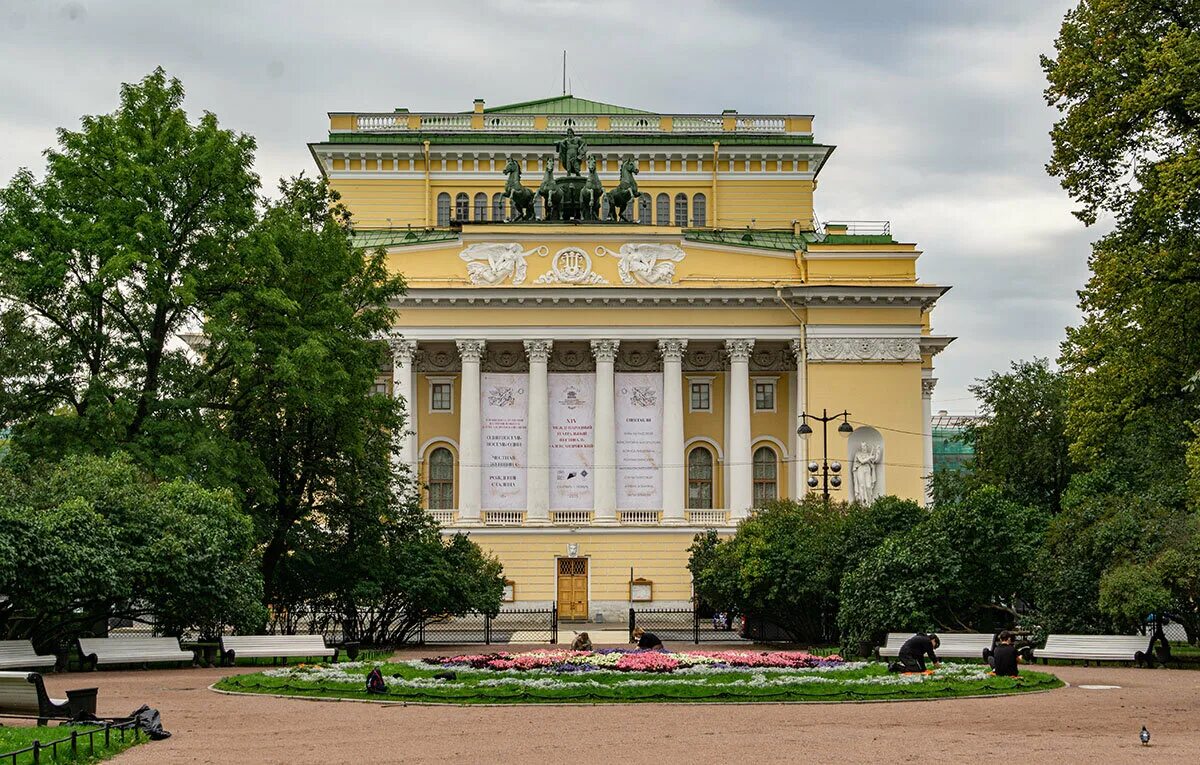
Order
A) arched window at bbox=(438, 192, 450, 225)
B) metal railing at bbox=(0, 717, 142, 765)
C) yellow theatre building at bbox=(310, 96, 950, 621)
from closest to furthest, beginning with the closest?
metal railing at bbox=(0, 717, 142, 765)
yellow theatre building at bbox=(310, 96, 950, 621)
arched window at bbox=(438, 192, 450, 225)

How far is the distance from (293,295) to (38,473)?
862 cm

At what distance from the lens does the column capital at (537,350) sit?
192 ft

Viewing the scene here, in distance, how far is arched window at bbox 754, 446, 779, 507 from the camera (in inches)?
2384

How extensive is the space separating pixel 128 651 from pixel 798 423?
34.7 meters

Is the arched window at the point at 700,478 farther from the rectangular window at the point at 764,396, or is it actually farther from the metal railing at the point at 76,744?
the metal railing at the point at 76,744

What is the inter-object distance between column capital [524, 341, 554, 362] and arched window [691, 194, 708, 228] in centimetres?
1178

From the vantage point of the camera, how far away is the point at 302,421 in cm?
3706

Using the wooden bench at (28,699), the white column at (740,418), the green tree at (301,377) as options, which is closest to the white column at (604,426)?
the white column at (740,418)

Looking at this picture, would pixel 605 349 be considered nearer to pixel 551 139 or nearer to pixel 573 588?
pixel 573 588

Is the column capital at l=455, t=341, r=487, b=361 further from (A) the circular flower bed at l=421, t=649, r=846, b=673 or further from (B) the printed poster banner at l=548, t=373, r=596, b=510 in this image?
(A) the circular flower bed at l=421, t=649, r=846, b=673

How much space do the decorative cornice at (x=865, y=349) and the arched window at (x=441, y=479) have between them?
50.1ft

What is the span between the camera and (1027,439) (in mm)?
51938

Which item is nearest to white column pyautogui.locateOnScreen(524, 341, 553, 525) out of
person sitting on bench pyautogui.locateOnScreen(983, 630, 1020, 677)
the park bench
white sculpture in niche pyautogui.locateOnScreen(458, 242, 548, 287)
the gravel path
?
white sculpture in niche pyautogui.locateOnScreen(458, 242, 548, 287)

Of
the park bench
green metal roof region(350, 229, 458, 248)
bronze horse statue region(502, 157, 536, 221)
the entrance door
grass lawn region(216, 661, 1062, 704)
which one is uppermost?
bronze horse statue region(502, 157, 536, 221)
